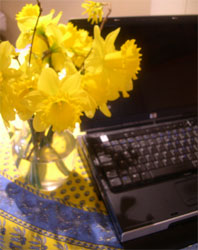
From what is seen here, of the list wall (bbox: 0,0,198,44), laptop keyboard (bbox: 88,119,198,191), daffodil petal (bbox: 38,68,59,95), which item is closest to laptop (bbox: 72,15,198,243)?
laptop keyboard (bbox: 88,119,198,191)

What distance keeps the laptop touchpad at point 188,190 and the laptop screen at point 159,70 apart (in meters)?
0.22

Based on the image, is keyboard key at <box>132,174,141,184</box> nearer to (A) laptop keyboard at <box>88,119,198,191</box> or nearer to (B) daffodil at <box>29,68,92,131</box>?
(A) laptop keyboard at <box>88,119,198,191</box>

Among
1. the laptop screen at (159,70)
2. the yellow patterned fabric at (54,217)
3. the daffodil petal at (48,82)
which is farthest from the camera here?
the laptop screen at (159,70)

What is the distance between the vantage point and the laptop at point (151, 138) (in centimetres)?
45

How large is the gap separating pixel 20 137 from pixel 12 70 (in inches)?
8.7

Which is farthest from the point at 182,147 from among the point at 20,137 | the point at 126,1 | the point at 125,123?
the point at 126,1

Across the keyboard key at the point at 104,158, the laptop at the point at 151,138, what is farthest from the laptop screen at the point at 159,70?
the keyboard key at the point at 104,158

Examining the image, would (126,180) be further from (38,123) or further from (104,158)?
(38,123)

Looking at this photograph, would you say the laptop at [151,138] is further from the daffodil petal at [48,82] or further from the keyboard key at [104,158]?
the daffodil petal at [48,82]

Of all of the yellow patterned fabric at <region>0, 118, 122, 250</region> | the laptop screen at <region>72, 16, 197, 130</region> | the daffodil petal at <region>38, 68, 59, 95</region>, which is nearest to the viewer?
the daffodil petal at <region>38, 68, 59, 95</region>

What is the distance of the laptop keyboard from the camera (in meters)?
0.49

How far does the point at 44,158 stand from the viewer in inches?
17.9

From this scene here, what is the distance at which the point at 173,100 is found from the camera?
678 mm

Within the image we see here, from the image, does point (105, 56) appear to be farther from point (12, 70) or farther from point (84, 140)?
point (84, 140)
